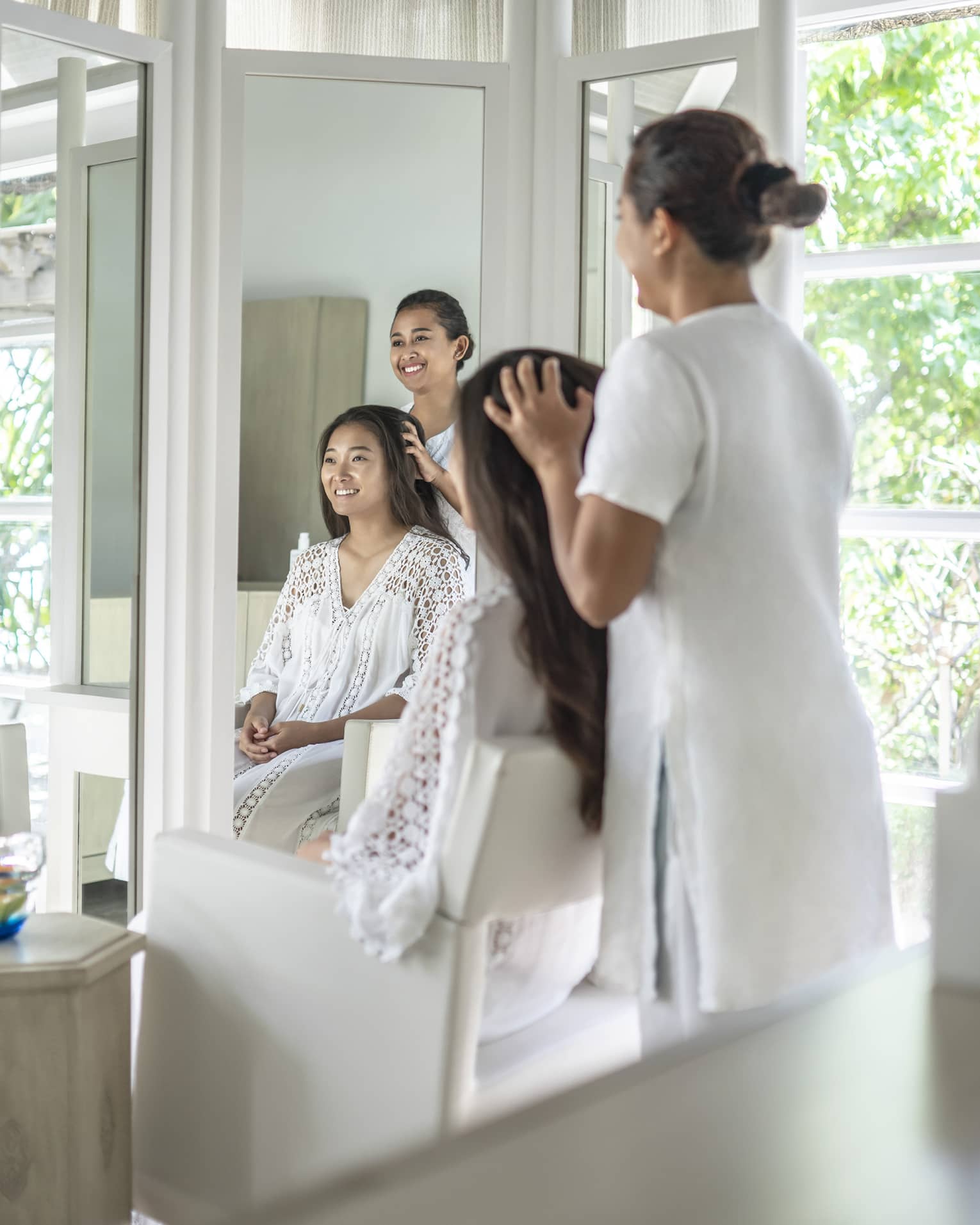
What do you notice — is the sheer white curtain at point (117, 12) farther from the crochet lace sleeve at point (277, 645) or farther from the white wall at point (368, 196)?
the crochet lace sleeve at point (277, 645)

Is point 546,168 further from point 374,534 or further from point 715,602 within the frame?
point 715,602

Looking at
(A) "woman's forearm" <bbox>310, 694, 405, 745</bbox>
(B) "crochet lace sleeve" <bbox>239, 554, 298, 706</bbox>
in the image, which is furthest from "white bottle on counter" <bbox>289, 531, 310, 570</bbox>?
(A) "woman's forearm" <bbox>310, 694, 405, 745</bbox>

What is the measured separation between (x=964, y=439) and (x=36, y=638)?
7.77 feet

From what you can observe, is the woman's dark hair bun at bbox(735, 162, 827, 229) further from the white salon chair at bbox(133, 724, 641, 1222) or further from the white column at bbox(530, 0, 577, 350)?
the white column at bbox(530, 0, 577, 350)

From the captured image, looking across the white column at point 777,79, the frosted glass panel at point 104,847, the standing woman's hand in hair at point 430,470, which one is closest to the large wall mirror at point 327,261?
the standing woman's hand in hair at point 430,470

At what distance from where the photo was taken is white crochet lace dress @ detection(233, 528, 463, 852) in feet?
10.2

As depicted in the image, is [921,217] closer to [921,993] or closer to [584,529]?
[584,529]

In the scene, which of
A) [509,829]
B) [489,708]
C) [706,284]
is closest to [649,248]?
[706,284]

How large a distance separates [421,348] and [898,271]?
1.24m

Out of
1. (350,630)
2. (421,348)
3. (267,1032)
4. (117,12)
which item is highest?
(117,12)

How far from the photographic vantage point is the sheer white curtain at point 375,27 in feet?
10.9

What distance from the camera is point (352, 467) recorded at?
3.31 meters

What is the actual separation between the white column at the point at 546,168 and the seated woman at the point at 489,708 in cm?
185

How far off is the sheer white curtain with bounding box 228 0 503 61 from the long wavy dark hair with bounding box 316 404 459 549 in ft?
3.12
